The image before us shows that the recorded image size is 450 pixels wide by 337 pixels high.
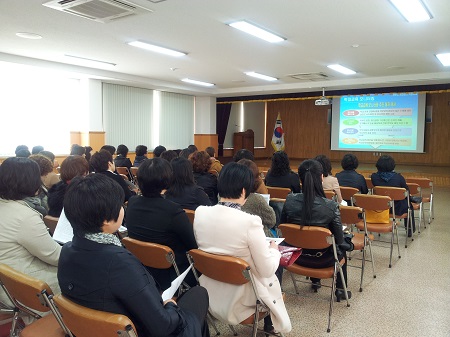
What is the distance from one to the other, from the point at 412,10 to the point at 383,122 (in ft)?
22.9

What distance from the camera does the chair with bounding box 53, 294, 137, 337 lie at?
131cm

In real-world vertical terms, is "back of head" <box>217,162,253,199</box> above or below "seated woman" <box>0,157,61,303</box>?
above

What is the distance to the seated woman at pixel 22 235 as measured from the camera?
199cm

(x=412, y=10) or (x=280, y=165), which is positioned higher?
(x=412, y=10)

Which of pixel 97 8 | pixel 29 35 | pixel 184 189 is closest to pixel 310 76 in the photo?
pixel 97 8

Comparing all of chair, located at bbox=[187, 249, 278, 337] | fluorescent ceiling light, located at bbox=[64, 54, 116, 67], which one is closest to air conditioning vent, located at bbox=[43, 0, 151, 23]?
fluorescent ceiling light, located at bbox=[64, 54, 116, 67]

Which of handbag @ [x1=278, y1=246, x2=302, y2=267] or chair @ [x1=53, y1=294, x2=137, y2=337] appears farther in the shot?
handbag @ [x1=278, y1=246, x2=302, y2=267]

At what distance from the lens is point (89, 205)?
144cm

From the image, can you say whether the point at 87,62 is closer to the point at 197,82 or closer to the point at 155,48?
the point at 155,48

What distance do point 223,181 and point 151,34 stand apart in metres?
4.13

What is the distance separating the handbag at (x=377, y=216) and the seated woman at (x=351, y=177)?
72cm

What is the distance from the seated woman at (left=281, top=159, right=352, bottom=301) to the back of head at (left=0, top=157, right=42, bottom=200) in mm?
1853

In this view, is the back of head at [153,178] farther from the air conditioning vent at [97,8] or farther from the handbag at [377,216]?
the handbag at [377,216]

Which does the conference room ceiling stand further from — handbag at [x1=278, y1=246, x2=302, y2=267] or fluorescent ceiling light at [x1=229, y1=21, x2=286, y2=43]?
handbag at [x1=278, y1=246, x2=302, y2=267]
